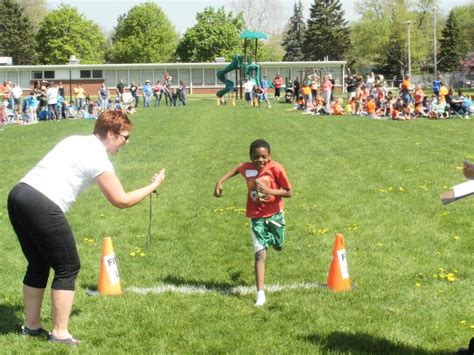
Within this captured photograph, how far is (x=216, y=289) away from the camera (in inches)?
228

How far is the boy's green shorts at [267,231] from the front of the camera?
543 centimetres

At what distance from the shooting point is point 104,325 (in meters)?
4.95

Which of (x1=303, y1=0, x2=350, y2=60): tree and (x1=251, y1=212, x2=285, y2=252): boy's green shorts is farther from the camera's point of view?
(x1=303, y1=0, x2=350, y2=60): tree

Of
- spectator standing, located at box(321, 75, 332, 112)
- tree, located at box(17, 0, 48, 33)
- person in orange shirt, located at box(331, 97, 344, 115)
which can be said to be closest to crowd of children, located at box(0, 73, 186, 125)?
spectator standing, located at box(321, 75, 332, 112)

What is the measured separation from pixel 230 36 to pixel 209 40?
113 inches

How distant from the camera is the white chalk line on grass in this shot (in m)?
5.70

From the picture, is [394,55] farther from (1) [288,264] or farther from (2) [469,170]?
(2) [469,170]

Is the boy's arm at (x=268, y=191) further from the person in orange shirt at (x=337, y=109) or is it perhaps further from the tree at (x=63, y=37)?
the tree at (x=63, y=37)

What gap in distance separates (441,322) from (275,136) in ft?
44.6

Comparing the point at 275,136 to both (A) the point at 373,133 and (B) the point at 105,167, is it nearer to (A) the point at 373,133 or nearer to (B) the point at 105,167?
(A) the point at 373,133

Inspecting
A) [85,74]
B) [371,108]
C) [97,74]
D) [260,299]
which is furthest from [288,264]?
[85,74]

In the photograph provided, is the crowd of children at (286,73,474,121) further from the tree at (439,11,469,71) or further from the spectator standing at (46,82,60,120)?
the tree at (439,11,469,71)

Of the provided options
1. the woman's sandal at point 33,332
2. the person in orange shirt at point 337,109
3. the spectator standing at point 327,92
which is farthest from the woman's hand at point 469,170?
the spectator standing at point 327,92

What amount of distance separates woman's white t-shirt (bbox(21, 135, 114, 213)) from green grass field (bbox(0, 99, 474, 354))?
3.85ft
